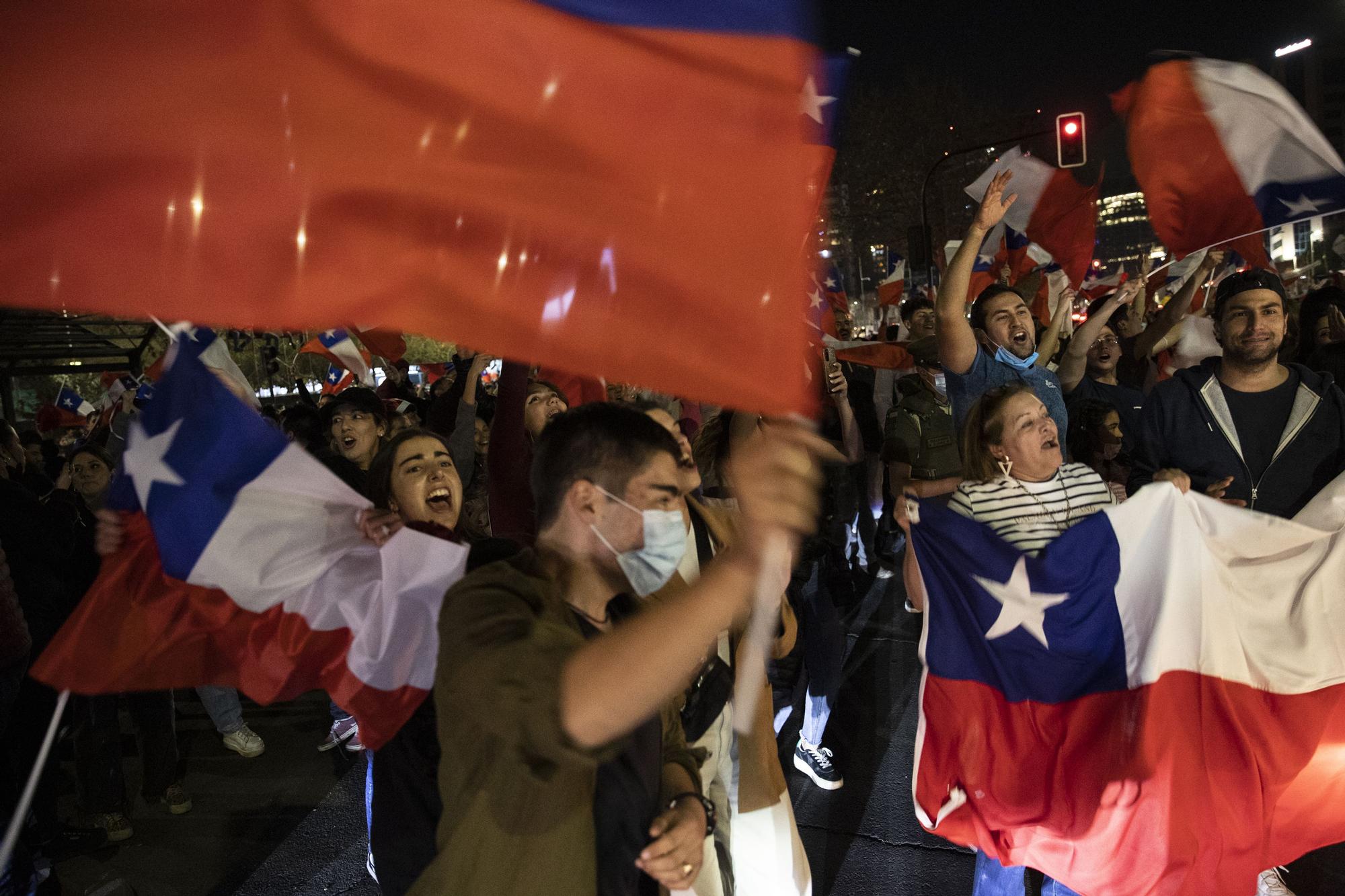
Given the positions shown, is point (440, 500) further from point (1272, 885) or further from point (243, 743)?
point (1272, 885)

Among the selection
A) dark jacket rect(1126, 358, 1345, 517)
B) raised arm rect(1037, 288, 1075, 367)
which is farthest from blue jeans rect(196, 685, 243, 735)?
dark jacket rect(1126, 358, 1345, 517)

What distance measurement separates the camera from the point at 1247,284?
3875 millimetres

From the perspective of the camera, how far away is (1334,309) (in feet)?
18.5

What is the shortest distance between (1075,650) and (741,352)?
229cm

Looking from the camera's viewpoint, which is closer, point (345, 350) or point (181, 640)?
point (181, 640)

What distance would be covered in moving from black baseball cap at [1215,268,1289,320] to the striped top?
1083 millimetres

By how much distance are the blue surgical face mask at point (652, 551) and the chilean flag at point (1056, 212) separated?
6542 millimetres

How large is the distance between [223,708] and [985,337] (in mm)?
4617

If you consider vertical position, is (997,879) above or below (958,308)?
below

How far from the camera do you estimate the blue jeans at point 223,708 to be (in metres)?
A: 5.50

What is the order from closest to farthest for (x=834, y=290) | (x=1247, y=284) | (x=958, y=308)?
(x=1247, y=284)
(x=958, y=308)
(x=834, y=290)

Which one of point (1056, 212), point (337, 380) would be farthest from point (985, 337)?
point (337, 380)

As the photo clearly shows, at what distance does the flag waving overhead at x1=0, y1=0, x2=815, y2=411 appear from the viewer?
1427mm

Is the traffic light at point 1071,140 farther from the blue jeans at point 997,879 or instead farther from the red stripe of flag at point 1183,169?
the blue jeans at point 997,879
